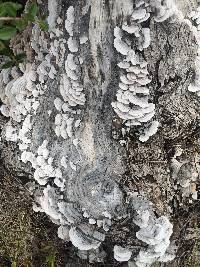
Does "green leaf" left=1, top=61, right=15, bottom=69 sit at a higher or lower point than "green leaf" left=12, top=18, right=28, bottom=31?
lower

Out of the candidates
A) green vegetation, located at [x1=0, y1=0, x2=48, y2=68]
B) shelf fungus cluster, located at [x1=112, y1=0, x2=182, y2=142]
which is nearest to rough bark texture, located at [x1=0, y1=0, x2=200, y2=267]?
shelf fungus cluster, located at [x1=112, y1=0, x2=182, y2=142]

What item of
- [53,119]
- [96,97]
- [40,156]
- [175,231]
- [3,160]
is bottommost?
[175,231]

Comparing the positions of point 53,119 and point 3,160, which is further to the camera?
point 3,160

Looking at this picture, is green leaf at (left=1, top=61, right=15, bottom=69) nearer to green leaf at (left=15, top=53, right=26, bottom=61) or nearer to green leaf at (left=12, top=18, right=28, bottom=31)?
green leaf at (left=15, top=53, right=26, bottom=61)

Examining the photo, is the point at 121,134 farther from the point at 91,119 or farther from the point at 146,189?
the point at 146,189

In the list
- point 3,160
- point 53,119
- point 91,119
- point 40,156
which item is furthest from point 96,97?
point 3,160

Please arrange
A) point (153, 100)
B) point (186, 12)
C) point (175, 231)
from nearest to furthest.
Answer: point (186, 12) → point (153, 100) → point (175, 231)

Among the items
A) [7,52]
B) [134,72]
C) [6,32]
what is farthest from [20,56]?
[134,72]

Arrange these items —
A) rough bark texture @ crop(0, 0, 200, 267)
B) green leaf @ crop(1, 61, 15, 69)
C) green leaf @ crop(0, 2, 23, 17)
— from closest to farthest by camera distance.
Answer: green leaf @ crop(0, 2, 23, 17) → rough bark texture @ crop(0, 0, 200, 267) → green leaf @ crop(1, 61, 15, 69)
